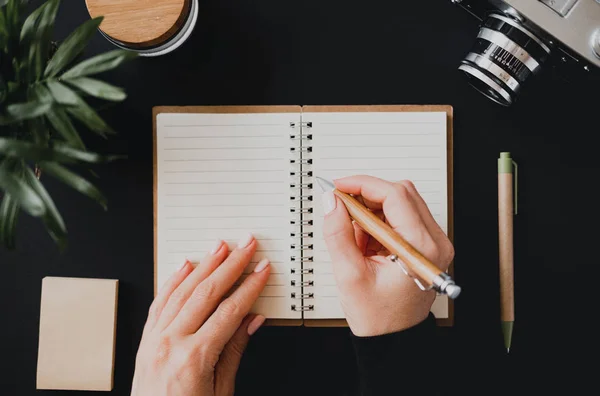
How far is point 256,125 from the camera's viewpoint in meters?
0.86

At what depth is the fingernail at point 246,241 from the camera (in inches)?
33.5

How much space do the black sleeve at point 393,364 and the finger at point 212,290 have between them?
233mm

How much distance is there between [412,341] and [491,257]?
26 cm

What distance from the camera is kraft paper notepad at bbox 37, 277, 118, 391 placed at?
863 mm

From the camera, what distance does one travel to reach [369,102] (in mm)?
875

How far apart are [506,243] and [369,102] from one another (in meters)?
0.34

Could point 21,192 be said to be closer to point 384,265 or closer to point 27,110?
point 27,110

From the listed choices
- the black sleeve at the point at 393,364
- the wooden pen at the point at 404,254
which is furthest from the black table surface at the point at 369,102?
the wooden pen at the point at 404,254

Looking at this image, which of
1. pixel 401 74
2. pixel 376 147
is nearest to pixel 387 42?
pixel 401 74

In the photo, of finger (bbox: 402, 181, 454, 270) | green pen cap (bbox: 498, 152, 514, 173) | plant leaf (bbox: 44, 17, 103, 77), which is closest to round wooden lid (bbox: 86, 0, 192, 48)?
plant leaf (bbox: 44, 17, 103, 77)

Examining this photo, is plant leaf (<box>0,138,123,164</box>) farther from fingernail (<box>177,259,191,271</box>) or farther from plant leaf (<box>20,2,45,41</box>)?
fingernail (<box>177,259,191,271</box>)

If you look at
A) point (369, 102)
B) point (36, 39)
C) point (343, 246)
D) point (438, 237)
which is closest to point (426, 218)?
point (438, 237)

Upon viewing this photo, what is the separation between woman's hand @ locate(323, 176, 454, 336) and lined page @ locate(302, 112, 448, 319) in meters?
0.14

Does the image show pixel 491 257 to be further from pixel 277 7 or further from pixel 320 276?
pixel 277 7
